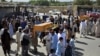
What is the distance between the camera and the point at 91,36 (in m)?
22.9

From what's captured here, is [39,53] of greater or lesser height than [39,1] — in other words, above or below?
above

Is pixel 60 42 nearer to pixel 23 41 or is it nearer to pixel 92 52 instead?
pixel 23 41

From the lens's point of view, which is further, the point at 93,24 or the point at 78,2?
the point at 78,2

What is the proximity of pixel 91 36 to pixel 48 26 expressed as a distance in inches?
306

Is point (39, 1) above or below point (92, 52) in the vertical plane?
below

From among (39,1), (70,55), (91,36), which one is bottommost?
(39,1)

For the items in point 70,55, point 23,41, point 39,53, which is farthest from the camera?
point 39,53

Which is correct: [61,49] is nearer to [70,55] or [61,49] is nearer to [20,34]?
[70,55]

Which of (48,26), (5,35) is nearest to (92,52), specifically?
(48,26)

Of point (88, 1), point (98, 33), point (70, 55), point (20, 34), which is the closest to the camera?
point (70, 55)

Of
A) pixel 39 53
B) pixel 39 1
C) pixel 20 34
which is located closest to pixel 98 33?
pixel 39 53

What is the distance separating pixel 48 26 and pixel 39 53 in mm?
1905

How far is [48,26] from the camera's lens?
16047 millimetres

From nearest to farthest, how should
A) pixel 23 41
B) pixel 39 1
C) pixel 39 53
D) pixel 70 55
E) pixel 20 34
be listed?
pixel 70 55
pixel 23 41
pixel 20 34
pixel 39 53
pixel 39 1
